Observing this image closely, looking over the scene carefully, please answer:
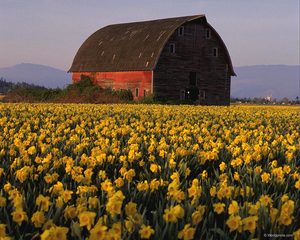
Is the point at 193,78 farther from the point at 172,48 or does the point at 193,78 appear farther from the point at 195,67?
the point at 172,48

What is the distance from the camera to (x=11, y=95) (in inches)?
1772

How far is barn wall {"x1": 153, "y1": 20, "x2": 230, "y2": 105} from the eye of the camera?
4800 centimetres

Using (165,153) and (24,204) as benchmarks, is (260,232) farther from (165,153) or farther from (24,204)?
(165,153)

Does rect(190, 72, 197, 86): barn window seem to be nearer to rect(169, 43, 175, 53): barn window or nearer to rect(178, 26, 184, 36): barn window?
rect(169, 43, 175, 53): barn window

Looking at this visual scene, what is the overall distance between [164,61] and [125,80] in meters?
4.74

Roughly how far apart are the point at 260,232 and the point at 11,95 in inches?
1711

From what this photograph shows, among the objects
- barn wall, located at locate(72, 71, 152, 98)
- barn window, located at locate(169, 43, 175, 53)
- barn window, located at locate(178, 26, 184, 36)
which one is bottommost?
barn wall, located at locate(72, 71, 152, 98)

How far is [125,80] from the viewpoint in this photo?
164 ft

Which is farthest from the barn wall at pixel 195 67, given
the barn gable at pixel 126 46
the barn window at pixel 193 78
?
the barn gable at pixel 126 46

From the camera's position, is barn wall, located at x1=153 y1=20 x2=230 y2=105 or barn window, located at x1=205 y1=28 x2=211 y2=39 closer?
barn wall, located at x1=153 y1=20 x2=230 y2=105

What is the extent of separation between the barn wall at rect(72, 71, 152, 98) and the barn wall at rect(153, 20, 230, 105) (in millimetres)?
1037

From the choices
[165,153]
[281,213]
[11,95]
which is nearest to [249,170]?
[165,153]

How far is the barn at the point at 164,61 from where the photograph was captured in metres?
47.8

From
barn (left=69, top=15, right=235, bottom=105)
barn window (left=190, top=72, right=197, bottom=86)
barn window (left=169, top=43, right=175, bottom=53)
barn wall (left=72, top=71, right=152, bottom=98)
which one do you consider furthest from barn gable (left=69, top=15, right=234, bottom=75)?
barn window (left=190, top=72, right=197, bottom=86)
